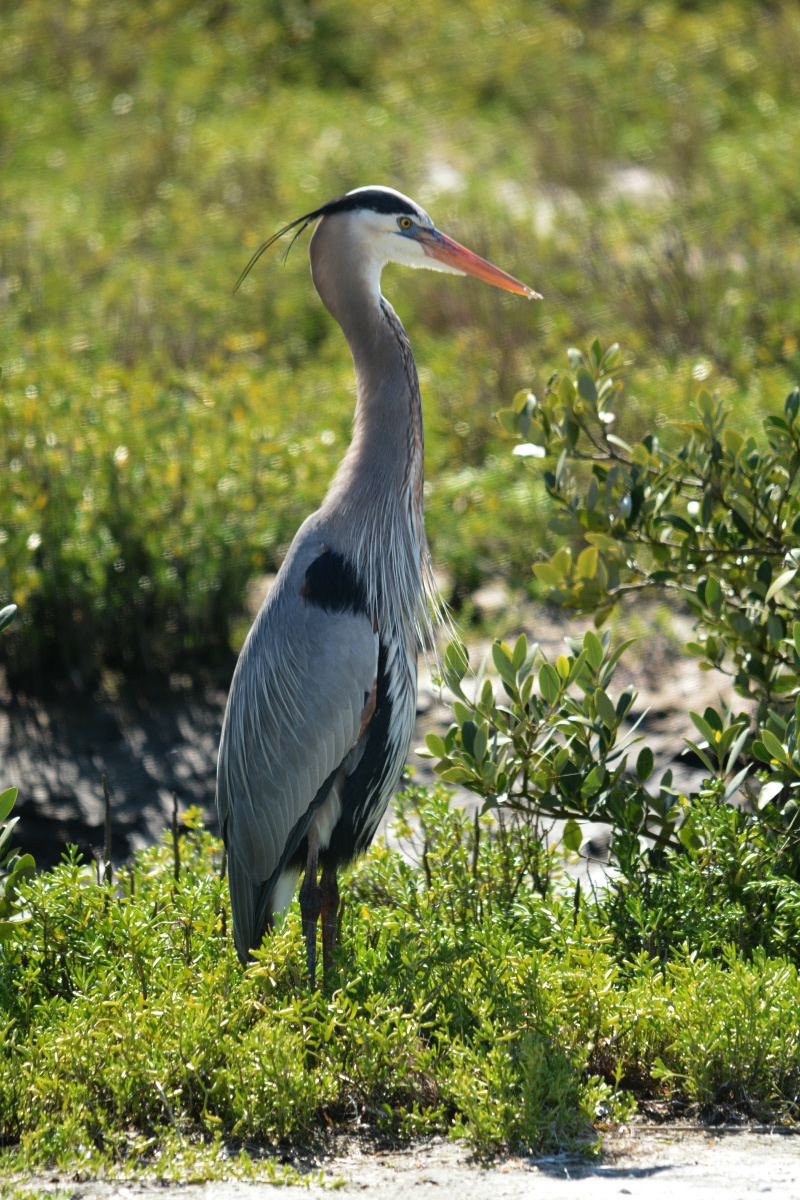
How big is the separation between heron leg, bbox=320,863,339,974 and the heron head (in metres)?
1.68

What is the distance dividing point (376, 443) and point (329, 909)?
127 cm

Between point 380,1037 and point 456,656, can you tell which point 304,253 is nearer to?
point 456,656

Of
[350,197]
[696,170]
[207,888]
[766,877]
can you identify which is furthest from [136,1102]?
[696,170]

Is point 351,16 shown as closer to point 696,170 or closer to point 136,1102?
point 696,170

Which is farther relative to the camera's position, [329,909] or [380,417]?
[380,417]

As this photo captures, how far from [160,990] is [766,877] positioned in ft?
5.15

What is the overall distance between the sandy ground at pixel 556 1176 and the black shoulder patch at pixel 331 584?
138cm

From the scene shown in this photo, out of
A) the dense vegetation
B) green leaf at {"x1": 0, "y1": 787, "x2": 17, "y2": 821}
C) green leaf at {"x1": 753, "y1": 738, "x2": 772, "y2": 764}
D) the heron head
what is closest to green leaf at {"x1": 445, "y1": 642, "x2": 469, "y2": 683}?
the dense vegetation

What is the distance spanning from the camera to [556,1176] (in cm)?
254

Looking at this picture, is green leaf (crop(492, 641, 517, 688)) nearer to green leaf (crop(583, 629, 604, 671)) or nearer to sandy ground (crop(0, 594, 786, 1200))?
green leaf (crop(583, 629, 604, 671))

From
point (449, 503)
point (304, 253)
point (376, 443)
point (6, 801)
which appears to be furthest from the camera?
point (304, 253)

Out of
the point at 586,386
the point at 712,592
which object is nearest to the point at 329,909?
the point at 712,592

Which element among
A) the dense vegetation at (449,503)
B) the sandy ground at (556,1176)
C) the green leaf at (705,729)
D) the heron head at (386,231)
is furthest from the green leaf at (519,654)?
the sandy ground at (556,1176)

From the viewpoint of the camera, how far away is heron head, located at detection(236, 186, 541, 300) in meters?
3.69
